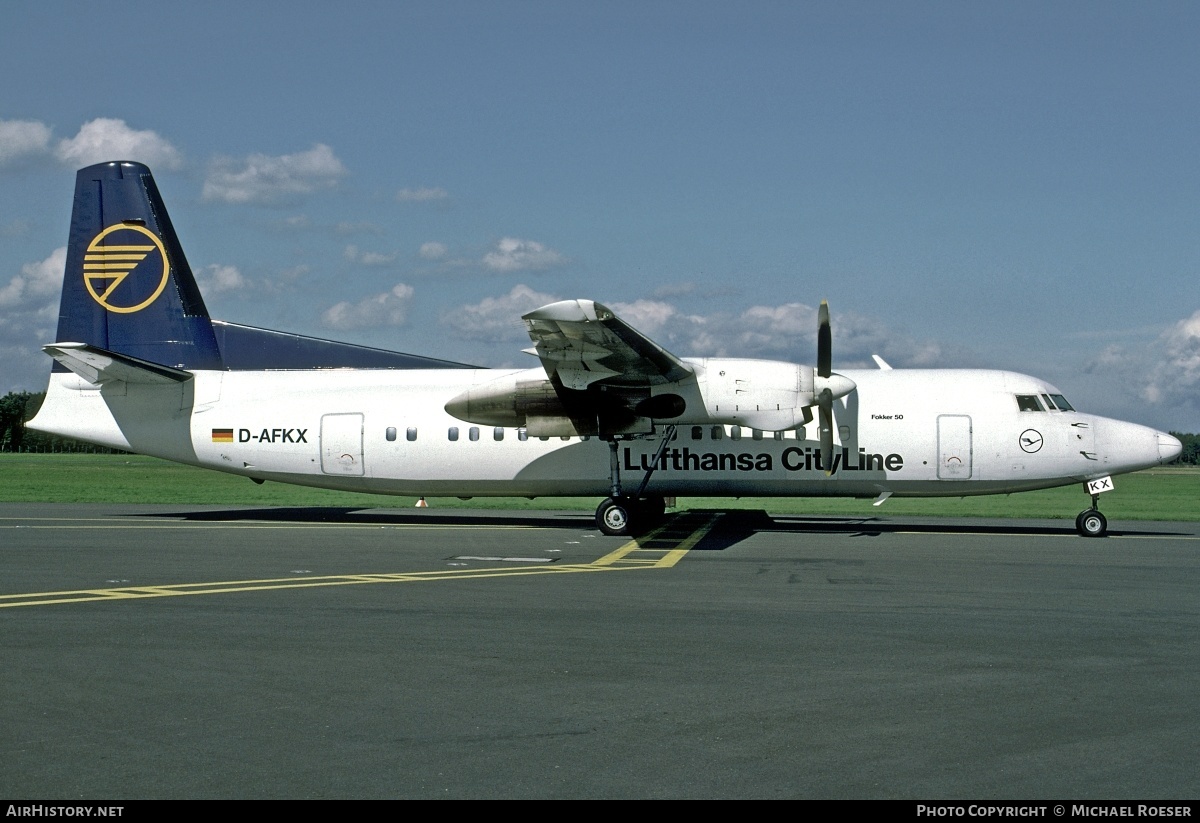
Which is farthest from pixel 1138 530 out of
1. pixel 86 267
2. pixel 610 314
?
pixel 86 267

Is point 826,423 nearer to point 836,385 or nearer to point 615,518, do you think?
point 836,385


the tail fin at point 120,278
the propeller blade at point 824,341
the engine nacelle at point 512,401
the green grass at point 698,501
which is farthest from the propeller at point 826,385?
the tail fin at point 120,278

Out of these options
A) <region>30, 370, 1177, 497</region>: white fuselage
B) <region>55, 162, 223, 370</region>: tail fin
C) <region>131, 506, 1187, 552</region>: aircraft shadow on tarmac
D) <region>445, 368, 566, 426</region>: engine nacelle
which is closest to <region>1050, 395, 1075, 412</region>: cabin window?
<region>30, 370, 1177, 497</region>: white fuselage

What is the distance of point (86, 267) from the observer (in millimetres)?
23344

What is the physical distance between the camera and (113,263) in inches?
922

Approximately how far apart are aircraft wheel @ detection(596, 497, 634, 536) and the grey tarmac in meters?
4.37

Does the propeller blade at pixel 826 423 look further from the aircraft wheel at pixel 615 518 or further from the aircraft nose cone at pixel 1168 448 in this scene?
the aircraft nose cone at pixel 1168 448

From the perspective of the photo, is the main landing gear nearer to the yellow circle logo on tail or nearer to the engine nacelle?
the engine nacelle

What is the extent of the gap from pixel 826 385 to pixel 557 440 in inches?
231

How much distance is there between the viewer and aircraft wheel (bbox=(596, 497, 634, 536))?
2003 cm

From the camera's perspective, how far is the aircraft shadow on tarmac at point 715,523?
21172 mm

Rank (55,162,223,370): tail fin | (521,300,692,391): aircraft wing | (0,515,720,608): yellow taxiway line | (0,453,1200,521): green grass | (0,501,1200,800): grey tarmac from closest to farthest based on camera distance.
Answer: (0,501,1200,800): grey tarmac → (0,515,720,608): yellow taxiway line → (521,300,692,391): aircraft wing → (55,162,223,370): tail fin → (0,453,1200,521): green grass
